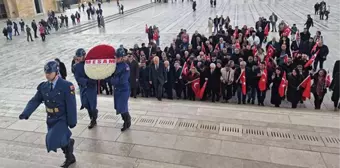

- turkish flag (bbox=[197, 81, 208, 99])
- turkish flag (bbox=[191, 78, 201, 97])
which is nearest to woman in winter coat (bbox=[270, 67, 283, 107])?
turkish flag (bbox=[197, 81, 208, 99])

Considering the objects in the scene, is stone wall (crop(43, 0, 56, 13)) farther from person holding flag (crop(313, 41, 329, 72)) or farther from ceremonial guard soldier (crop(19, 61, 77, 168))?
ceremonial guard soldier (crop(19, 61, 77, 168))

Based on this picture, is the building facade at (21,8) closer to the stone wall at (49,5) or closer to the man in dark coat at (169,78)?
the stone wall at (49,5)

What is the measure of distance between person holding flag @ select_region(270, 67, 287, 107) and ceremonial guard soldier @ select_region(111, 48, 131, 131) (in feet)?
14.5

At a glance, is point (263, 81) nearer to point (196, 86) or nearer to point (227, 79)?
point (227, 79)

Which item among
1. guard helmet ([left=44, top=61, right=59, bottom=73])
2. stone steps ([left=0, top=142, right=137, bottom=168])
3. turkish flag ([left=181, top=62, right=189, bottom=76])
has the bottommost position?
stone steps ([left=0, top=142, right=137, bottom=168])

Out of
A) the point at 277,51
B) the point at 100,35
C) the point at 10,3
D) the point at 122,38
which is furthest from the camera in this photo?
the point at 10,3

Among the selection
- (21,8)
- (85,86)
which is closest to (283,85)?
(85,86)

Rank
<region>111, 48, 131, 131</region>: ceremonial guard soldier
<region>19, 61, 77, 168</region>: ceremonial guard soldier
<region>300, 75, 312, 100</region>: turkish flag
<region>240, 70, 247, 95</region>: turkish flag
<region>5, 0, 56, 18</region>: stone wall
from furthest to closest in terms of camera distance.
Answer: <region>5, 0, 56, 18</region>: stone wall, <region>240, 70, 247, 95</region>: turkish flag, <region>300, 75, 312, 100</region>: turkish flag, <region>111, 48, 131, 131</region>: ceremonial guard soldier, <region>19, 61, 77, 168</region>: ceremonial guard soldier

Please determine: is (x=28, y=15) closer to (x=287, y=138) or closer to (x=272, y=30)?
(x=272, y=30)

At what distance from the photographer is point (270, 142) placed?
513cm

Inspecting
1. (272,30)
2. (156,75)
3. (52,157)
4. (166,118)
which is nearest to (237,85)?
(156,75)

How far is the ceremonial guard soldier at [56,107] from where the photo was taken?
4316 mm

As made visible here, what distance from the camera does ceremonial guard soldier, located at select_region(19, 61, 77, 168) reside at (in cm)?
Result: 432

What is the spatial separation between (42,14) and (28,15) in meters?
2.41
